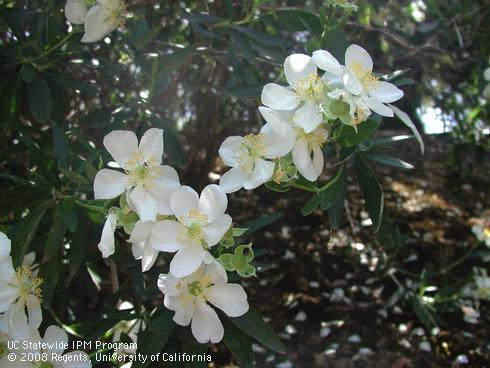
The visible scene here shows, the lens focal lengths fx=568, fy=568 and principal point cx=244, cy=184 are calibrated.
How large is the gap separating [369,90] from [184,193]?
0.38 metres

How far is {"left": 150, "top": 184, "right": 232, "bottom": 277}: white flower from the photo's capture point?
0.91 metres

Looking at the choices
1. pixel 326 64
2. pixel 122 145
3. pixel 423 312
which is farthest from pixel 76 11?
pixel 423 312

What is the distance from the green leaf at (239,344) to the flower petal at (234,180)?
1.02ft

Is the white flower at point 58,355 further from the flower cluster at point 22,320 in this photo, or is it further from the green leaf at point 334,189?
the green leaf at point 334,189

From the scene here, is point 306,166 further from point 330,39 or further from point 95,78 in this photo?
point 95,78

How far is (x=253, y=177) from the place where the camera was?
3.21 feet

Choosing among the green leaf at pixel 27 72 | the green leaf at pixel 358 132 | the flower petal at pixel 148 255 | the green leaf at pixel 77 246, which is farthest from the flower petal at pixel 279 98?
the green leaf at pixel 27 72

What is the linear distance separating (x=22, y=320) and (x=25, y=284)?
6cm

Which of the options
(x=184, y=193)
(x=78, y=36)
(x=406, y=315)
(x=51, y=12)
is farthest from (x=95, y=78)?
(x=406, y=315)

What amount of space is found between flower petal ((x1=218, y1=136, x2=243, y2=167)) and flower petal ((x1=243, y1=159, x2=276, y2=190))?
0.21 feet

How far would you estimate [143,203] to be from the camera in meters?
0.94

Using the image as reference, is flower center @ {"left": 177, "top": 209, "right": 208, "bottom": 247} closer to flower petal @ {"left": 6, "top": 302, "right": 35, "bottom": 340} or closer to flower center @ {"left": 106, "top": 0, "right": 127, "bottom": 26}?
flower petal @ {"left": 6, "top": 302, "right": 35, "bottom": 340}

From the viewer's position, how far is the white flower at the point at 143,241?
0.92m

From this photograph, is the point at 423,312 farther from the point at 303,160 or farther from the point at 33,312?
the point at 33,312
